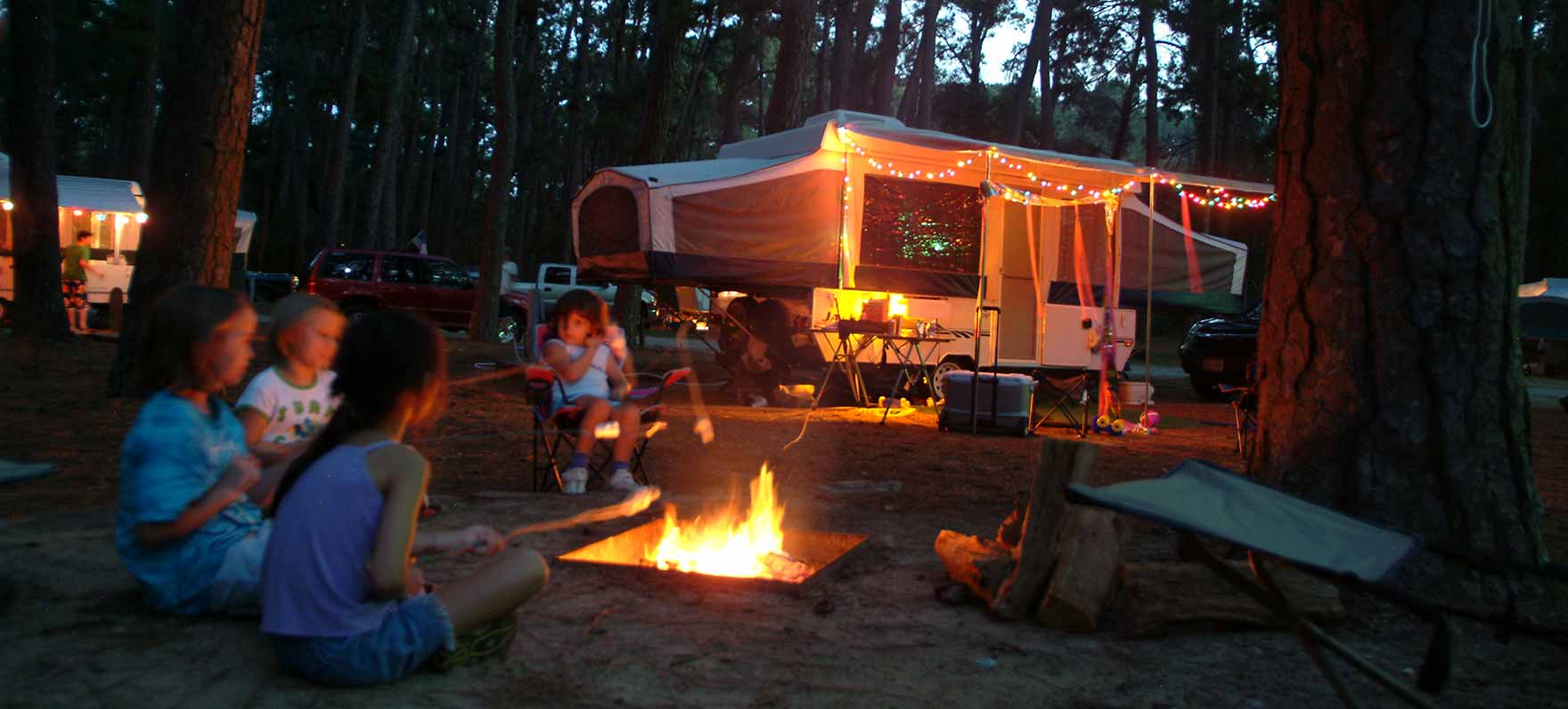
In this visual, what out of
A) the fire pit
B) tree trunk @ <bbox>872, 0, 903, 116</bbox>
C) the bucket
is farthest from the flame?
tree trunk @ <bbox>872, 0, 903, 116</bbox>

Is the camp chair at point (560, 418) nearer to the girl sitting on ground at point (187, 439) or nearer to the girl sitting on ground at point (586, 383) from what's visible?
the girl sitting on ground at point (586, 383)

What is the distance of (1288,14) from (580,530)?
3.48 m

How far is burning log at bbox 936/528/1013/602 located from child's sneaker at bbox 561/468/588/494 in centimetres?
205

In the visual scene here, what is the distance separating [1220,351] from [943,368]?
3654mm

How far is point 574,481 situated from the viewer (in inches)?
207

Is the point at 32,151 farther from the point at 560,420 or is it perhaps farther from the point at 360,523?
the point at 360,523

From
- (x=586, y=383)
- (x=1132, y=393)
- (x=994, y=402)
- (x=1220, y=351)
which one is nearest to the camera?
(x=586, y=383)

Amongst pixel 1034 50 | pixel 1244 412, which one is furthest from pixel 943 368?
pixel 1034 50

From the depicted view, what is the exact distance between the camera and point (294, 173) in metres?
40.0

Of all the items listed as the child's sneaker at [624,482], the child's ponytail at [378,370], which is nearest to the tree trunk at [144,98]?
the child's sneaker at [624,482]

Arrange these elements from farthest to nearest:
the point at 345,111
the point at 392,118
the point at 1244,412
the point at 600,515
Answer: the point at 345,111 < the point at 392,118 < the point at 1244,412 < the point at 600,515

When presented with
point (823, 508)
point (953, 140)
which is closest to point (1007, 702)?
point (823, 508)

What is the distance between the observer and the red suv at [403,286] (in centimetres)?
1658

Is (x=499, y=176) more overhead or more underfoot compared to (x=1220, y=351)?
more overhead
